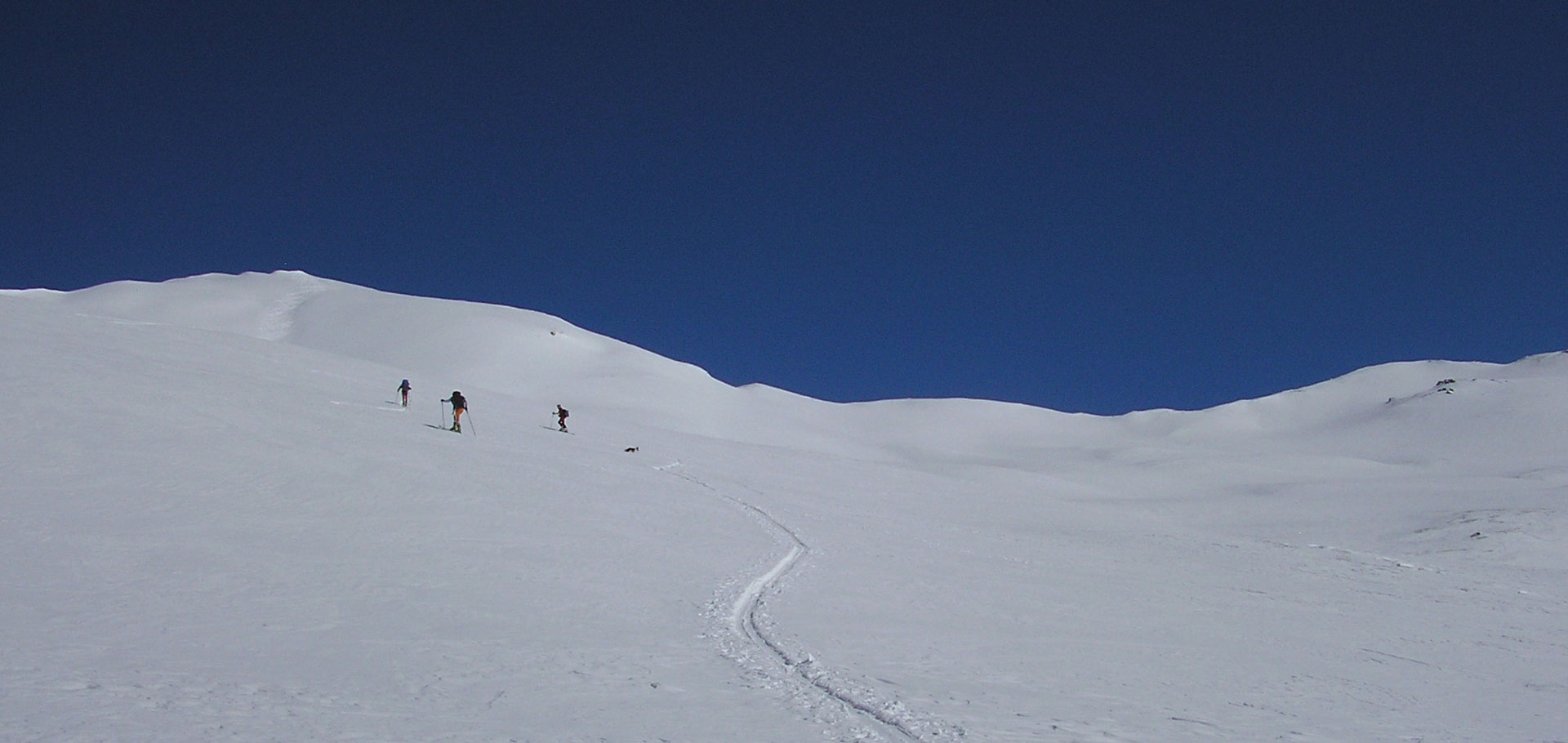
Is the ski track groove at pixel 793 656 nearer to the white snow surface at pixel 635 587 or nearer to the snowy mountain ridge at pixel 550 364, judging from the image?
the white snow surface at pixel 635 587

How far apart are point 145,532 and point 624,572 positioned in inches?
241

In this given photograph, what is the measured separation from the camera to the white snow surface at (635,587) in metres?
8.02

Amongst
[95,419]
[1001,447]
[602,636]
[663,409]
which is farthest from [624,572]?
[1001,447]

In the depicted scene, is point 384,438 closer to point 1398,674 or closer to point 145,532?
point 145,532

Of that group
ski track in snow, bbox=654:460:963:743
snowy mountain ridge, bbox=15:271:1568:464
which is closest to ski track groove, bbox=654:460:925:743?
ski track in snow, bbox=654:460:963:743

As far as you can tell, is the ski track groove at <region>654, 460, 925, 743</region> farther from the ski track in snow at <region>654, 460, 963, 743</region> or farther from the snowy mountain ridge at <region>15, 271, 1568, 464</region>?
the snowy mountain ridge at <region>15, 271, 1568, 464</region>

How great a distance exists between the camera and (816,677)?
9.22m

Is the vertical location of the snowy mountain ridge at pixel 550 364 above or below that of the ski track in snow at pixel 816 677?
above

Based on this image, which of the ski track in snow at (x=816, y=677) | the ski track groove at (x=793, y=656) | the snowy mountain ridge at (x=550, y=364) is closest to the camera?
the ski track in snow at (x=816, y=677)

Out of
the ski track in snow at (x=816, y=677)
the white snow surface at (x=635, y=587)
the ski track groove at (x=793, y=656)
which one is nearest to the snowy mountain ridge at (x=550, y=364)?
the white snow surface at (x=635, y=587)

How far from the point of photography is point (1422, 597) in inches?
747

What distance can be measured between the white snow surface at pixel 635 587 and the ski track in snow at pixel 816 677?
0.17 ft

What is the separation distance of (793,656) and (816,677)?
86cm

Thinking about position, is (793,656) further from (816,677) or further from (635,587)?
(635,587)
